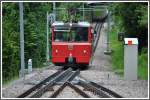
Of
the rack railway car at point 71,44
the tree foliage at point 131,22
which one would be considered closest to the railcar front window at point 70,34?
the rack railway car at point 71,44

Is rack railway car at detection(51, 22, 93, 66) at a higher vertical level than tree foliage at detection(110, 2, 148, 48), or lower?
lower

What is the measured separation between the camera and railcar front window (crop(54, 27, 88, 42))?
92.5 ft

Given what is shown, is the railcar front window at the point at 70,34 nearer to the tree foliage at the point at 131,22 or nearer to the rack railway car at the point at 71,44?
the rack railway car at the point at 71,44

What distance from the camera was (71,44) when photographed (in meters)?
28.0

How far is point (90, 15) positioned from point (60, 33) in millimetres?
20310

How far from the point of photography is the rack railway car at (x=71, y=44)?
28000mm

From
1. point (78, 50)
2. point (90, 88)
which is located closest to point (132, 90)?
point (90, 88)

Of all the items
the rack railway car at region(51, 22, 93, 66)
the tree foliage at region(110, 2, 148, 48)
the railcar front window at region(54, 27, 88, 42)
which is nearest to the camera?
the rack railway car at region(51, 22, 93, 66)

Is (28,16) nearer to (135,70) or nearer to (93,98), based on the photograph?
(135,70)

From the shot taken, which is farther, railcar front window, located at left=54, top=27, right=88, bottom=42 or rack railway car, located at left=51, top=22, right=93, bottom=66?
railcar front window, located at left=54, top=27, right=88, bottom=42

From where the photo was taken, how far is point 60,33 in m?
28.3

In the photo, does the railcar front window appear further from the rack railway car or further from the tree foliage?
the tree foliage

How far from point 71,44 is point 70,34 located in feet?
1.97

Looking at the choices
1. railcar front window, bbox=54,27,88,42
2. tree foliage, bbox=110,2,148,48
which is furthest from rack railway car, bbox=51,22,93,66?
tree foliage, bbox=110,2,148,48
